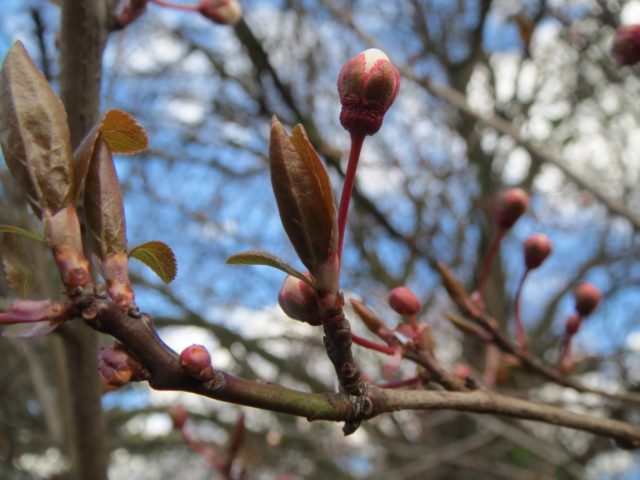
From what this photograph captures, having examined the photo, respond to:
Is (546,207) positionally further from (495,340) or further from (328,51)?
(495,340)

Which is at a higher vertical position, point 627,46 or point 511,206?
point 627,46

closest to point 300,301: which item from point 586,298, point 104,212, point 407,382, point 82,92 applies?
point 104,212

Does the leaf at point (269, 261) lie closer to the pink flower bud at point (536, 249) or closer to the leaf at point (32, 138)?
the leaf at point (32, 138)

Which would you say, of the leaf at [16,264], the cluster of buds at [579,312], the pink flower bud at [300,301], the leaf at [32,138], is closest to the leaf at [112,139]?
the leaf at [32,138]

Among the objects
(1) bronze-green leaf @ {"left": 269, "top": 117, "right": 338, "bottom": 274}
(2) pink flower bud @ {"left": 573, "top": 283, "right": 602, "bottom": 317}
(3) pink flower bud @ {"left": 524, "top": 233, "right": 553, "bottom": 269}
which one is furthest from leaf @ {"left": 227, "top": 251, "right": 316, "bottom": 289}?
(2) pink flower bud @ {"left": 573, "top": 283, "right": 602, "bottom": 317}

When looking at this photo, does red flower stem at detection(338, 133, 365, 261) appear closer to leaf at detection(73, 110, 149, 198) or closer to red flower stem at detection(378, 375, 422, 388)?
leaf at detection(73, 110, 149, 198)

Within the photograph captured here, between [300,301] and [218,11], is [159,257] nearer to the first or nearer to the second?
[300,301]

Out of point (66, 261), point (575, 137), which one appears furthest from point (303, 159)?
point (575, 137)
